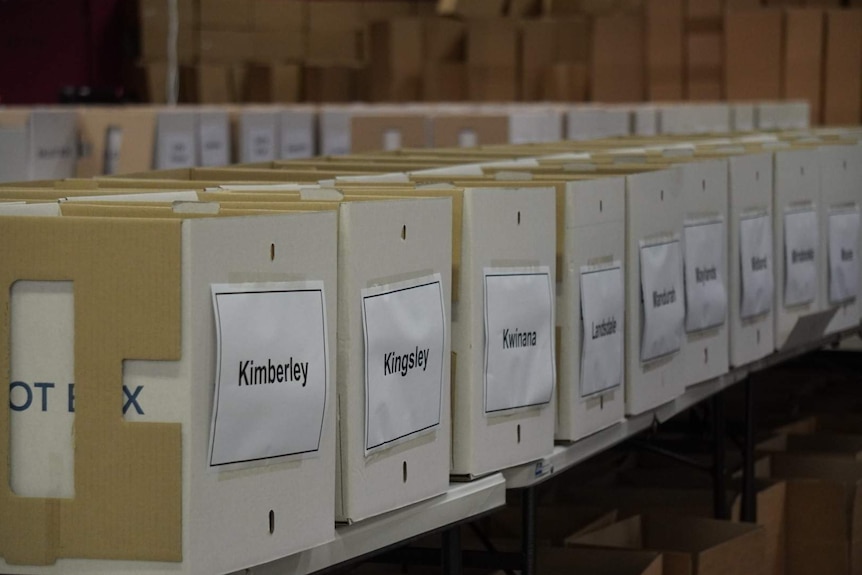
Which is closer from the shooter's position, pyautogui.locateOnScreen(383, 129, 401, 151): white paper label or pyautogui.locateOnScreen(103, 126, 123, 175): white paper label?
pyautogui.locateOnScreen(103, 126, 123, 175): white paper label

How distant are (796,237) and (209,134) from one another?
2966 mm

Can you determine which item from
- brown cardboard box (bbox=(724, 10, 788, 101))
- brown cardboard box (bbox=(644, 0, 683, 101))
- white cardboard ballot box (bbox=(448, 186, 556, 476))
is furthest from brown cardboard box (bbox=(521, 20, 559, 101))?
white cardboard ballot box (bbox=(448, 186, 556, 476))

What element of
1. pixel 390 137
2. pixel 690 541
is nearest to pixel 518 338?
pixel 690 541

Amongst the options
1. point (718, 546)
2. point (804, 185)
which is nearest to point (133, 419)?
point (718, 546)

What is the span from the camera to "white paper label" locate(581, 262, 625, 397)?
2.72 meters

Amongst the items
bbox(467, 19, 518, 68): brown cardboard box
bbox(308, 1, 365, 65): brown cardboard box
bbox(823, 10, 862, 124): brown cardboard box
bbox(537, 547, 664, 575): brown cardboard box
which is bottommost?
bbox(537, 547, 664, 575): brown cardboard box

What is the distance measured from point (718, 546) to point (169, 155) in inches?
118

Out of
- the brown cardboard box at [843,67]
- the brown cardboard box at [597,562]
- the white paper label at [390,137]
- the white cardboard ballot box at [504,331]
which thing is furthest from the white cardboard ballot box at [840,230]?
the brown cardboard box at [843,67]

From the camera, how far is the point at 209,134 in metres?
6.08

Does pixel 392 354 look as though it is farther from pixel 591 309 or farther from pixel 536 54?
pixel 536 54

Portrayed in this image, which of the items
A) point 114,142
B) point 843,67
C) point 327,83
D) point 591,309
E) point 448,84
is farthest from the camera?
point 327,83

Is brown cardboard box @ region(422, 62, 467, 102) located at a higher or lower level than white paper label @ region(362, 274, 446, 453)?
higher

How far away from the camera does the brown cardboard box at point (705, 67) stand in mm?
9727

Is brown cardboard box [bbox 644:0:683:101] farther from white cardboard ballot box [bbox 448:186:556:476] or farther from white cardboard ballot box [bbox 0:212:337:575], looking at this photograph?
white cardboard ballot box [bbox 0:212:337:575]
